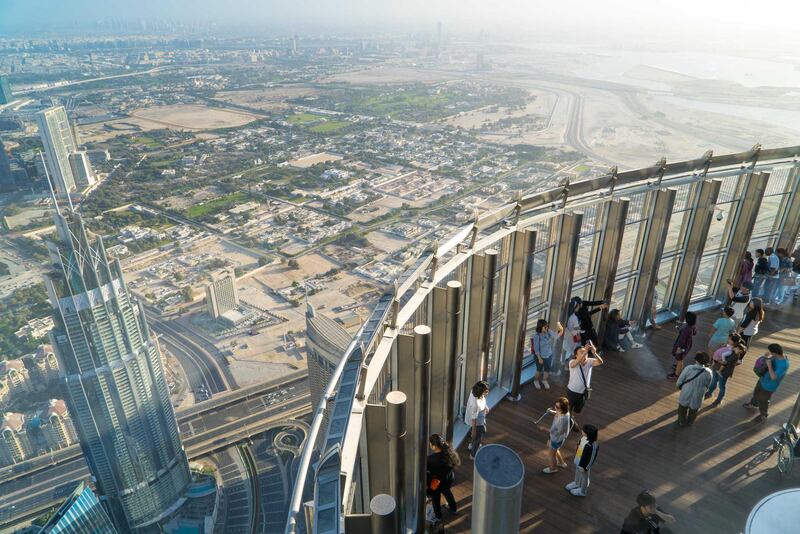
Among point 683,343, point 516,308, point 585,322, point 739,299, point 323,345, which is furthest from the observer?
point 323,345

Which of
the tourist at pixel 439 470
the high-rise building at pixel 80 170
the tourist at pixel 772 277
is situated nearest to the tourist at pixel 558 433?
the tourist at pixel 439 470

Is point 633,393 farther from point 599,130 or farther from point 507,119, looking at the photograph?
point 507,119

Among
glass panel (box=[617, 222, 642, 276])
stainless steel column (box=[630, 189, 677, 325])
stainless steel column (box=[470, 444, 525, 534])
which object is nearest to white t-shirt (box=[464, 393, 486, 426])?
stainless steel column (box=[470, 444, 525, 534])

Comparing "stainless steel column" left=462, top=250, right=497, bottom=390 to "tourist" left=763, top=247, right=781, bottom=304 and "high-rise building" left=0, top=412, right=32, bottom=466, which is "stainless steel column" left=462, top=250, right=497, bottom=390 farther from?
"high-rise building" left=0, top=412, right=32, bottom=466

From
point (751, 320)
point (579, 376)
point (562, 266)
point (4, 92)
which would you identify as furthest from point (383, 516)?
point (4, 92)

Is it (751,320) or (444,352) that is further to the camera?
(751,320)

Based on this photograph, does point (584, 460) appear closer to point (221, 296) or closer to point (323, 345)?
point (323, 345)
